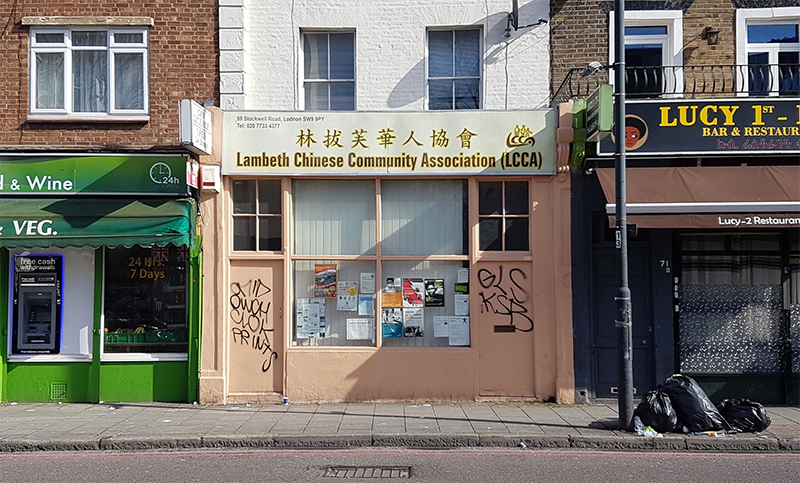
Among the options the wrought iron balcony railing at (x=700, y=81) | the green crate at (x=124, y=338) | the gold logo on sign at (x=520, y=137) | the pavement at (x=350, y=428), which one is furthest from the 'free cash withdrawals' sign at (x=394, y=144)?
the pavement at (x=350, y=428)

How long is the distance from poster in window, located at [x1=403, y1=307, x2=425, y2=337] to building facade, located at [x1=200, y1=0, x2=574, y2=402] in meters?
0.02

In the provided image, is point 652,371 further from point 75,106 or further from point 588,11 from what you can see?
point 75,106

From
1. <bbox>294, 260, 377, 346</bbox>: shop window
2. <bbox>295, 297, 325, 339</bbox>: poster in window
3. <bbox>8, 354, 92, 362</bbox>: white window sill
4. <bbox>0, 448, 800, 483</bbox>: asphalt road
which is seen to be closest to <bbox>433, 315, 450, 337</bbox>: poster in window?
<bbox>294, 260, 377, 346</bbox>: shop window

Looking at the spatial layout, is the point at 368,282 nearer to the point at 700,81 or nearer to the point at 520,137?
the point at 520,137

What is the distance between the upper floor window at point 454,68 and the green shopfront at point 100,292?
13.4 feet

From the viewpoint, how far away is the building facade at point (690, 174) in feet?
34.0

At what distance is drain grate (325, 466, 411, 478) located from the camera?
711 cm

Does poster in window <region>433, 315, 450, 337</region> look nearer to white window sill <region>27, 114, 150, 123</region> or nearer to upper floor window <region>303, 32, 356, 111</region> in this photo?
upper floor window <region>303, 32, 356, 111</region>

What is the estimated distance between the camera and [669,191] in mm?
10031

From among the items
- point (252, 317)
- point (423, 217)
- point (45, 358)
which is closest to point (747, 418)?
point (423, 217)

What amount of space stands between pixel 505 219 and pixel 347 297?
9.11 ft

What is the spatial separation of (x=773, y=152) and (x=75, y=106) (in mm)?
10796

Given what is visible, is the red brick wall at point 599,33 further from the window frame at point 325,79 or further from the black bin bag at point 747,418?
the black bin bag at point 747,418

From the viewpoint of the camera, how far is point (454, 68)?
11.1 m
